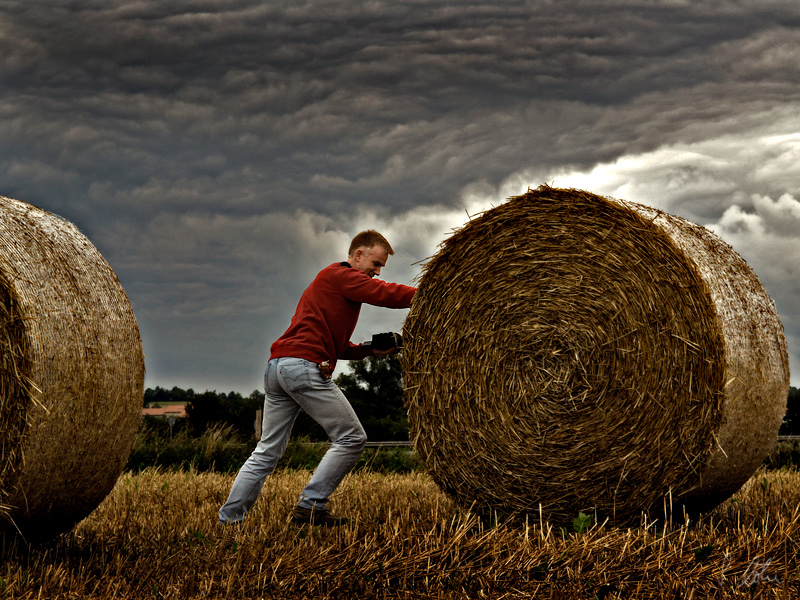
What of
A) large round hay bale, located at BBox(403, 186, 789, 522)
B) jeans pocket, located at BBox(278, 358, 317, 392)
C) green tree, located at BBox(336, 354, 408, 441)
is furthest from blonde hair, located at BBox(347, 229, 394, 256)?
green tree, located at BBox(336, 354, 408, 441)

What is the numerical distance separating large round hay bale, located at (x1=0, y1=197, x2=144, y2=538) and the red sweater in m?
1.13

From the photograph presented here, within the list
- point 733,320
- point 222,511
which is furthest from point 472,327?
point 222,511

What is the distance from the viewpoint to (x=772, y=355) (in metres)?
5.40

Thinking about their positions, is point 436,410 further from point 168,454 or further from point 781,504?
point 168,454

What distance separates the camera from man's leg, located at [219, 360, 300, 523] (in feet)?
18.9

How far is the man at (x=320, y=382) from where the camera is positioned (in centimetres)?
572

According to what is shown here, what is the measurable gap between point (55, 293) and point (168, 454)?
A: 279 inches

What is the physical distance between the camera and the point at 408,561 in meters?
4.35

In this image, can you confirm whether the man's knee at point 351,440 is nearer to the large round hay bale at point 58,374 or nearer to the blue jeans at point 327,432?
the blue jeans at point 327,432

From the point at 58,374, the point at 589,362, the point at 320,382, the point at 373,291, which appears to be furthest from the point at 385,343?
the point at 58,374

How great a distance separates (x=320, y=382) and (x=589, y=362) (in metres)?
1.91

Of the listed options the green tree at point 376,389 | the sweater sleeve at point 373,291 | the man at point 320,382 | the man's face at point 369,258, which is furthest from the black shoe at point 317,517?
the green tree at point 376,389

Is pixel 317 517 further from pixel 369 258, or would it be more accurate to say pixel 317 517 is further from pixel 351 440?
pixel 369 258

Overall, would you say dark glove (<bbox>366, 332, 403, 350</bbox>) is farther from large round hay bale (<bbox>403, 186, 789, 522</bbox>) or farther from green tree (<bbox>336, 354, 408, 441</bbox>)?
green tree (<bbox>336, 354, 408, 441</bbox>)
